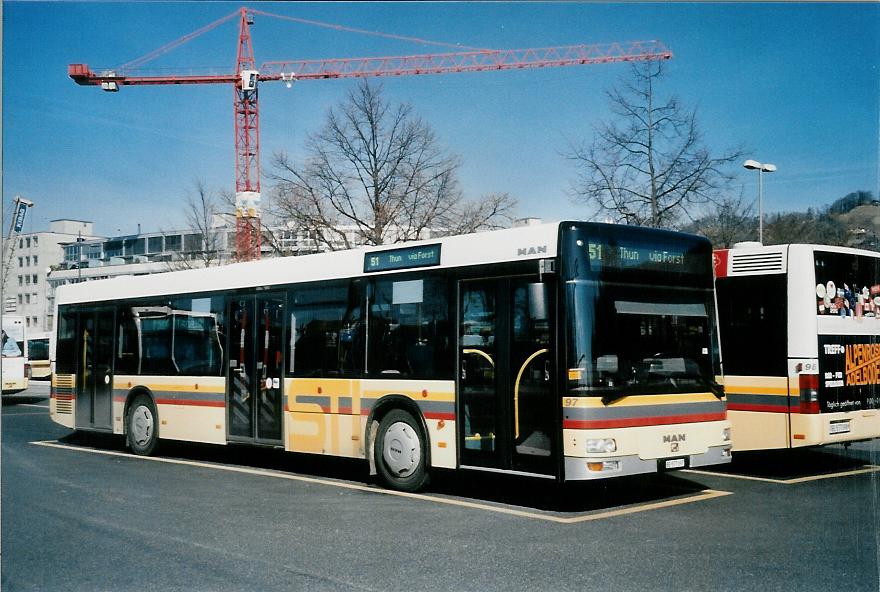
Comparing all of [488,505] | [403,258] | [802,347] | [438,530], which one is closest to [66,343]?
[403,258]

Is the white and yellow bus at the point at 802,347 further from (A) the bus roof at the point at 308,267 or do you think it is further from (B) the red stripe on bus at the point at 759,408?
(A) the bus roof at the point at 308,267

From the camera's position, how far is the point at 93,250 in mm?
21734

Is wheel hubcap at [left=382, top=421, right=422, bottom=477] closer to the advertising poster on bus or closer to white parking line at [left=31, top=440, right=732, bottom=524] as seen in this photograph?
white parking line at [left=31, top=440, right=732, bottom=524]

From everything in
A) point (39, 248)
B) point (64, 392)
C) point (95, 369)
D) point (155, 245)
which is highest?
point (155, 245)

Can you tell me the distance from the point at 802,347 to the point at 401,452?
5274mm

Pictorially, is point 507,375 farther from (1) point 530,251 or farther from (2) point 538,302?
(1) point 530,251

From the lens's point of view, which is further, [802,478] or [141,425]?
[141,425]

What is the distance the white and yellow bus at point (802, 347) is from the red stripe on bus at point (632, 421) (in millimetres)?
1682

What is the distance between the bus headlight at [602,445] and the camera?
8984 millimetres

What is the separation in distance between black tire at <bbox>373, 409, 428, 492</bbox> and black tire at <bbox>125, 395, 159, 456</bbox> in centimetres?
540

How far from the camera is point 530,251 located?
384 inches

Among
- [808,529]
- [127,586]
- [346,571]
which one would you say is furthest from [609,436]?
[127,586]

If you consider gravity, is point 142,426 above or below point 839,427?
below

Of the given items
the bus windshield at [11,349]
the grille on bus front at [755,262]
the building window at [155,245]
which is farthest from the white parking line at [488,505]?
the building window at [155,245]
